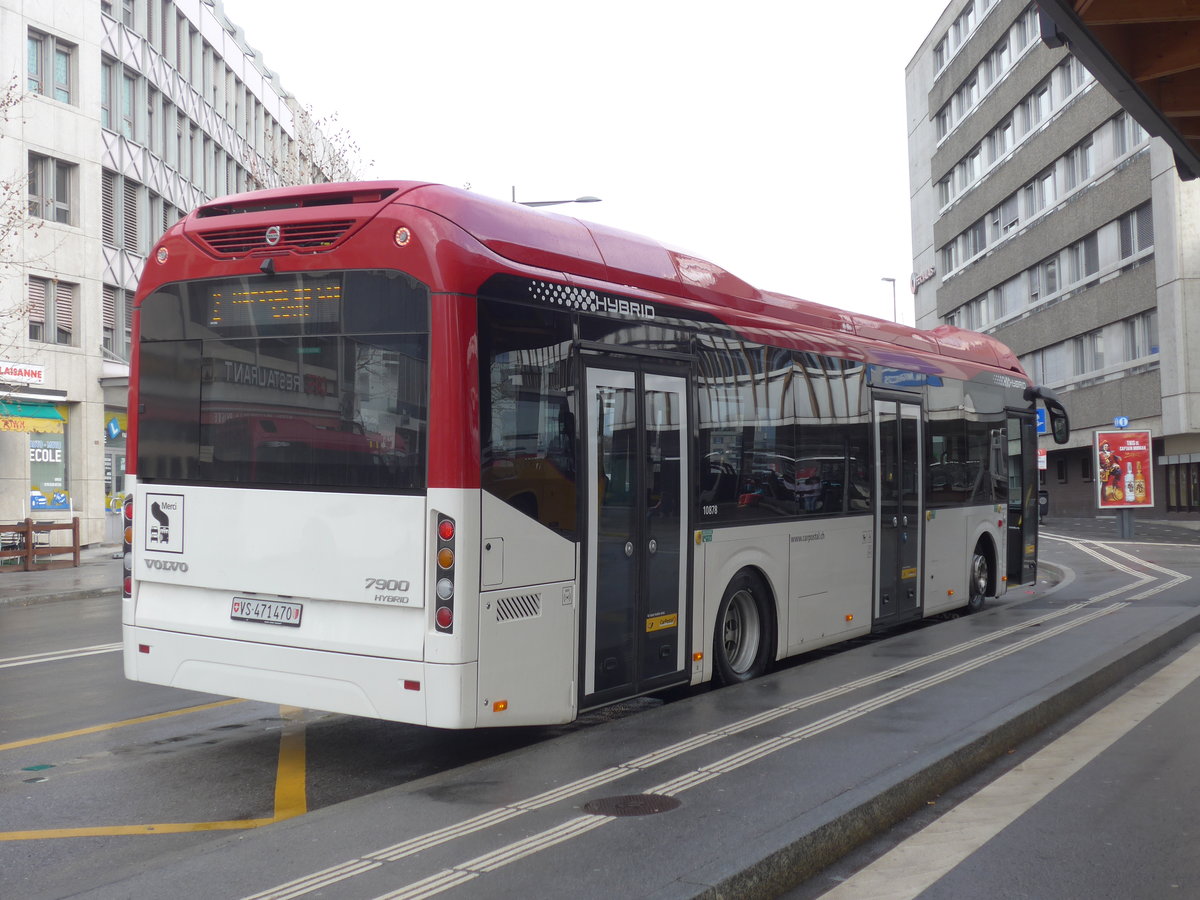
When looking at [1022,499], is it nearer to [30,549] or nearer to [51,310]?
[30,549]

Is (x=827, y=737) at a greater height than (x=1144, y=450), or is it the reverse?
(x=1144, y=450)

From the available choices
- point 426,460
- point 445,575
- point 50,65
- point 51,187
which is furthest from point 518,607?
point 50,65

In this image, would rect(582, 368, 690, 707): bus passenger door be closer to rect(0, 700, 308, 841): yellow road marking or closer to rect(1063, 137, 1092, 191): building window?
rect(0, 700, 308, 841): yellow road marking

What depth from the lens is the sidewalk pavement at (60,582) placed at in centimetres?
1838

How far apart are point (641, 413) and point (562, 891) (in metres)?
4.04

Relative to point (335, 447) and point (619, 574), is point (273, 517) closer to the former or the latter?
point (335, 447)

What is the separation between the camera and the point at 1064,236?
48094mm

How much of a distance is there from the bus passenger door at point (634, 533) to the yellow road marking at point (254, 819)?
5.78ft

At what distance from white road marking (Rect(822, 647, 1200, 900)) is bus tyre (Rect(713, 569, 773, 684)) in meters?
2.41

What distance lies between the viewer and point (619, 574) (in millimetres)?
7609

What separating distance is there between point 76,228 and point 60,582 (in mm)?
14815

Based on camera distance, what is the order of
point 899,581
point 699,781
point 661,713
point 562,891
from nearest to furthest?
point 562,891
point 699,781
point 661,713
point 899,581

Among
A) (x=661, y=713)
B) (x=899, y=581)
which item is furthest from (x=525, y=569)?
(x=899, y=581)

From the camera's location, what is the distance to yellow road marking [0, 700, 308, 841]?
5.73 meters
